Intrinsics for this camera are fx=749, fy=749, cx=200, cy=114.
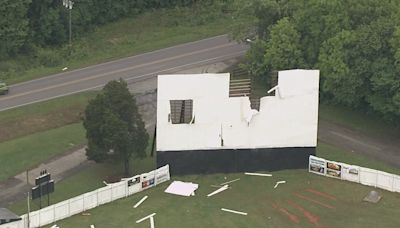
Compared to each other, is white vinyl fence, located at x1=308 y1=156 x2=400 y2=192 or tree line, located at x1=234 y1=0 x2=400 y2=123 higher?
tree line, located at x1=234 y1=0 x2=400 y2=123

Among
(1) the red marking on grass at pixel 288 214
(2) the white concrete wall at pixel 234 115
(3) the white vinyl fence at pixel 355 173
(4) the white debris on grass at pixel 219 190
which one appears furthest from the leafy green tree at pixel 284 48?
(1) the red marking on grass at pixel 288 214

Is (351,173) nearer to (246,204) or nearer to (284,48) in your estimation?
(246,204)

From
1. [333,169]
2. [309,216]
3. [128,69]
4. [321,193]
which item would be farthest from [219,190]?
[128,69]

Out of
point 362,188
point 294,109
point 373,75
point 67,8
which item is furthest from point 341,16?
point 67,8

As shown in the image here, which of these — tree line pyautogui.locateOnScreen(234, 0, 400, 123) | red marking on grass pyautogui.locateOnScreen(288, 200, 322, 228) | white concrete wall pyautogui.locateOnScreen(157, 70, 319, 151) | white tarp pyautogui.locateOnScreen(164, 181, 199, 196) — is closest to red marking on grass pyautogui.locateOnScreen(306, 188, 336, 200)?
red marking on grass pyautogui.locateOnScreen(288, 200, 322, 228)

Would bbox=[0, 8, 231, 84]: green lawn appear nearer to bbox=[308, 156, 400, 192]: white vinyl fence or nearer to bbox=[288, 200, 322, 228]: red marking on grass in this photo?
bbox=[308, 156, 400, 192]: white vinyl fence

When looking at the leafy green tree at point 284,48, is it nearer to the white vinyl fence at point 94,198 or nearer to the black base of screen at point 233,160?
the black base of screen at point 233,160

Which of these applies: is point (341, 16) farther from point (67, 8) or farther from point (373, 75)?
point (67, 8)
